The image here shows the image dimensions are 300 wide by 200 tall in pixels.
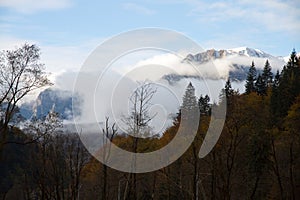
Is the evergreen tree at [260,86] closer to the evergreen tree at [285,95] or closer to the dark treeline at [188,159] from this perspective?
the dark treeline at [188,159]

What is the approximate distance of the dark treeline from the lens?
1647 centimetres

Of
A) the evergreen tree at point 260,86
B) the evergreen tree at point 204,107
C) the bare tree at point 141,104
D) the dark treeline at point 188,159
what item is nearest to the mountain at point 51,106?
the dark treeline at point 188,159

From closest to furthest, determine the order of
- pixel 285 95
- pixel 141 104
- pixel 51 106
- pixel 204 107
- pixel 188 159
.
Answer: pixel 141 104 < pixel 188 159 < pixel 51 106 < pixel 204 107 < pixel 285 95

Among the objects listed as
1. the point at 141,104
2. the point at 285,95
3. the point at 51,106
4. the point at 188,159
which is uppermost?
the point at 285,95

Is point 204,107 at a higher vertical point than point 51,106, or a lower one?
higher

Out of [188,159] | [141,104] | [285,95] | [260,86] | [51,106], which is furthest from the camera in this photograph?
[260,86]

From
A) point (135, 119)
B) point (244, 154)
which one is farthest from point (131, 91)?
point (244, 154)

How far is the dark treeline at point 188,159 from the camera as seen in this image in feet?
54.0

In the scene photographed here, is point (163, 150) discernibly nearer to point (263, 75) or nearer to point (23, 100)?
point (23, 100)

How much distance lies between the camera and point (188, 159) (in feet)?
84.2

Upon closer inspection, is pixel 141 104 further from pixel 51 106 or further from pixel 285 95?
pixel 285 95

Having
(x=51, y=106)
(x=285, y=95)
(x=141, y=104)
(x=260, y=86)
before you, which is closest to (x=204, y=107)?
(x=285, y=95)

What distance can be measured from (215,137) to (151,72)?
578 cm

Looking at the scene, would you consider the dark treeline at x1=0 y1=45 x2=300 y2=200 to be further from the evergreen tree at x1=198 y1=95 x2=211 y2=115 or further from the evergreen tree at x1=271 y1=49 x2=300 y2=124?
the evergreen tree at x1=198 y1=95 x2=211 y2=115
